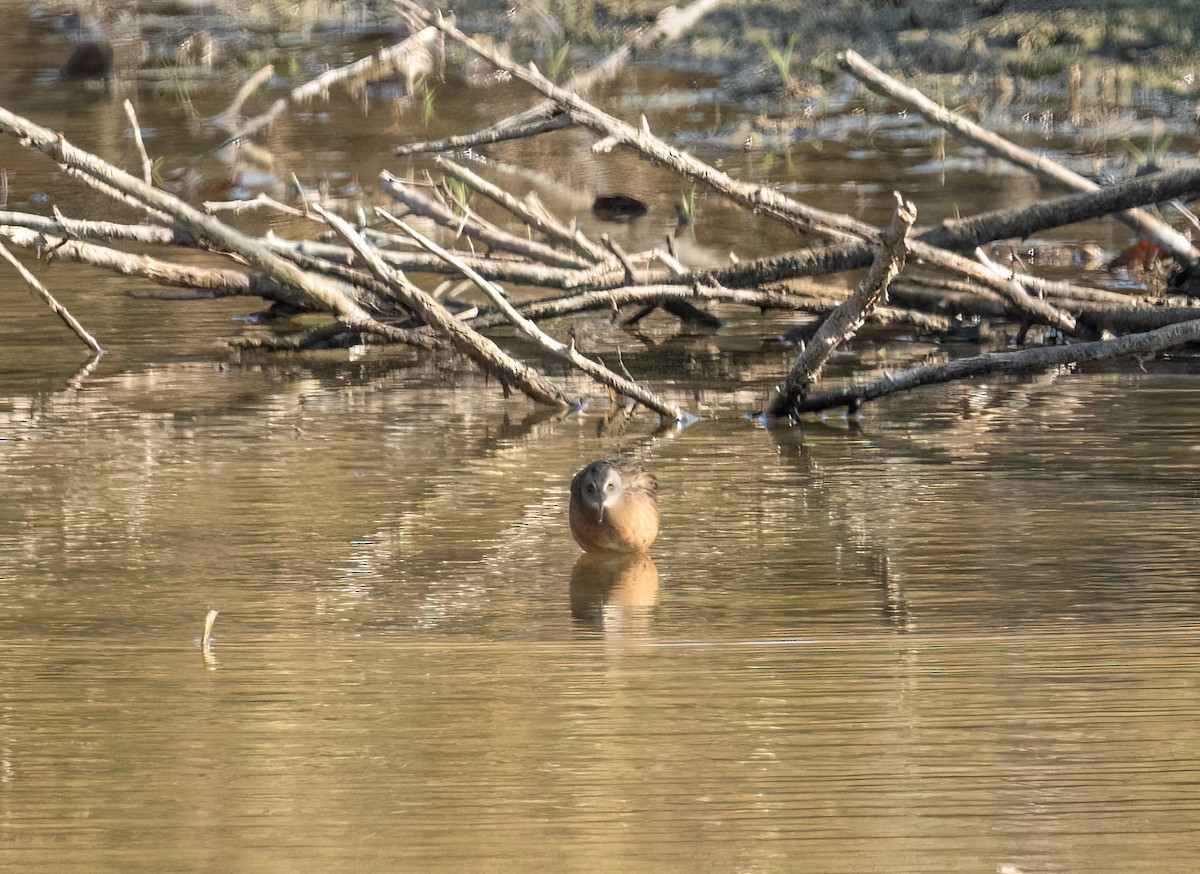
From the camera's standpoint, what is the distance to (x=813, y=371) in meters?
5.57

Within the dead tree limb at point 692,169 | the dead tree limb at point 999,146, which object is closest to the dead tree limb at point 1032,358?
the dead tree limb at point 692,169

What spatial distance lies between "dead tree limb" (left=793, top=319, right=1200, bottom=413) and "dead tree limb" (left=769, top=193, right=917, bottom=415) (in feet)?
0.52

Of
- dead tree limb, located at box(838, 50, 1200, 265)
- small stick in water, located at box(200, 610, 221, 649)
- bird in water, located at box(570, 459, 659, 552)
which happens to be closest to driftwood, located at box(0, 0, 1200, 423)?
dead tree limb, located at box(838, 50, 1200, 265)

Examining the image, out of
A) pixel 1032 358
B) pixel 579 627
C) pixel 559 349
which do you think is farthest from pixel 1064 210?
pixel 579 627

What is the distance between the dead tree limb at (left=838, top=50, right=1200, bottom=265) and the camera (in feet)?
19.8

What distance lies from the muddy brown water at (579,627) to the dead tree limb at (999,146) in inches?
24.8

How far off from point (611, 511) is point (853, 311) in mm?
1439

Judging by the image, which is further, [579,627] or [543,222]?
[543,222]

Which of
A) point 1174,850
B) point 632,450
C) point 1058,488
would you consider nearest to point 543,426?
point 632,450

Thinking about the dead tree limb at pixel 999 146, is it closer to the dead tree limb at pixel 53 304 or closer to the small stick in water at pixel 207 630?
the dead tree limb at pixel 53 304

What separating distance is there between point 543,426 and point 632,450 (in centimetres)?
44

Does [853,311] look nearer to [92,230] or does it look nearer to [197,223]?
[197,223]

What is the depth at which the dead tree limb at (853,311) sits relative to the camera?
16.3ft

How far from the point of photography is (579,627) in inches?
151
